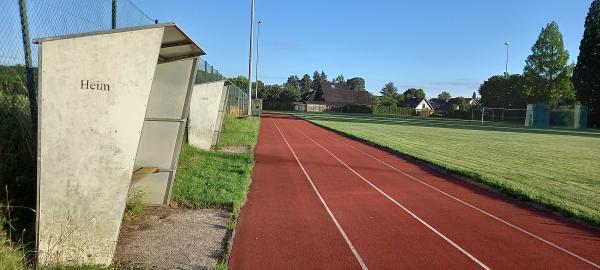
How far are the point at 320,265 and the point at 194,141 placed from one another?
31.6ft

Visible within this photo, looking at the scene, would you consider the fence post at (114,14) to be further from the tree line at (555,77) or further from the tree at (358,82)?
the tree at (358,82)

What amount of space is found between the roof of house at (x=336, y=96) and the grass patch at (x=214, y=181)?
101m

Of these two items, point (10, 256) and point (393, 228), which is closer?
point (10, 256)

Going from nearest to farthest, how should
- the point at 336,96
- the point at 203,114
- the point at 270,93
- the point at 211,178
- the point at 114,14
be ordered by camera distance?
the point at 114,14 < the point at 211,178 < the point at 203,114 < the point at 336,96 < the point at 270,93

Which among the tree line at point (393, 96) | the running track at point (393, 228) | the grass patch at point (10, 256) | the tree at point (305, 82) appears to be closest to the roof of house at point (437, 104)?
the tree line at point (393, 96)

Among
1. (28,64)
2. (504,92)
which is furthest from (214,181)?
(504,92)

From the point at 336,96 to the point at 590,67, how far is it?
2474 inches

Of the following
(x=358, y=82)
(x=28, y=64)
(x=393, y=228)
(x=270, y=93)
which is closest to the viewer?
(x=28, y=64)

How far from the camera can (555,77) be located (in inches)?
2970

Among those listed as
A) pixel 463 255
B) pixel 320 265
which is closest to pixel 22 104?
pixel 320 265

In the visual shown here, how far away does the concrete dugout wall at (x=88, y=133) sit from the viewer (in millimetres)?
4668

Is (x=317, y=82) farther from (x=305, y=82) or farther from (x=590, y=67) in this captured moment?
(x=590, y=67)

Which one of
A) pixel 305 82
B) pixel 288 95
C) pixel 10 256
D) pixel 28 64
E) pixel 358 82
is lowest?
pixel 10 256

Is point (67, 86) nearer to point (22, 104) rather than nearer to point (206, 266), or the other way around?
point (22, 104)
